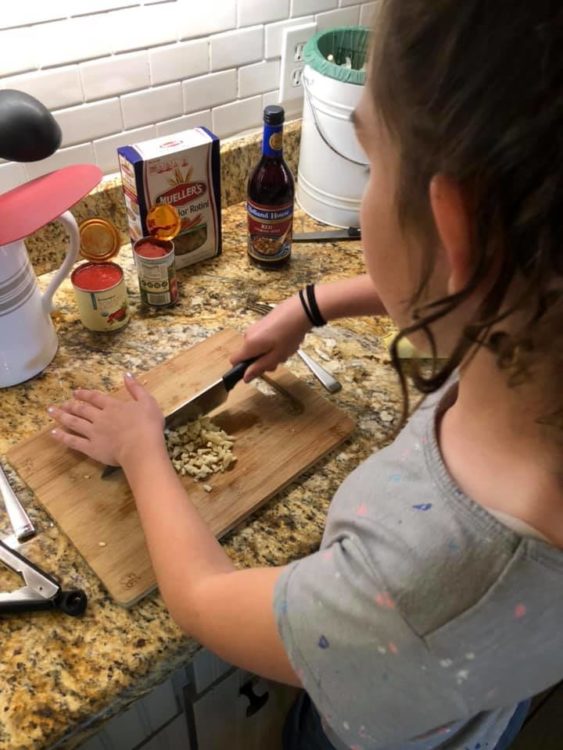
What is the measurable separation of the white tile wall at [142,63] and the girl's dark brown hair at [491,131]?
0.61 m

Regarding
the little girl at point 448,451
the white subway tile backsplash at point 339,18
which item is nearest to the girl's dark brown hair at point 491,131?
the little girl at point 448,451

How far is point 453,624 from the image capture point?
1.44 feet

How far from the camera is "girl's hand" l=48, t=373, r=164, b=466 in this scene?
70cm

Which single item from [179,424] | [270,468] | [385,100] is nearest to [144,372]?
[179,424]

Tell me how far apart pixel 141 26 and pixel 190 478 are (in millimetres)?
656

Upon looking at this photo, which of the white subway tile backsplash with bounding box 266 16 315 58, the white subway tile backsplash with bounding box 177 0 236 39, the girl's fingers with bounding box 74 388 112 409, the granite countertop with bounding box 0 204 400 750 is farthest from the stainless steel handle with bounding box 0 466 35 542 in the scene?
the white subway tile backsplash with bounding box 266 16 315 58

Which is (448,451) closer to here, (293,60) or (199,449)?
(199,449)

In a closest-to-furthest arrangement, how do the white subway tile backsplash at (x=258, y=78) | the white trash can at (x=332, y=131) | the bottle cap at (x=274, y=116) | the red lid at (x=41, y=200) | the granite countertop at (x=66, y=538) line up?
the granite countertop at (x=66, y=538), the red lid at (x=41, y=200), the bottle cap at (x=274, y=116), the white trash can at (x=332, y=131), the white subway tile backsplash at (x=258, y=78)

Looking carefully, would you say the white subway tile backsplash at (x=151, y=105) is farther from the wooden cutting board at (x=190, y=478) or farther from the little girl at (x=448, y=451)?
the little girl at (x=448, y=451)

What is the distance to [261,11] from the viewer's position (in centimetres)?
104

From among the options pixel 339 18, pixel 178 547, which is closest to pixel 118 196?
pixel 339 18

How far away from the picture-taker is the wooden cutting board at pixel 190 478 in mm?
646

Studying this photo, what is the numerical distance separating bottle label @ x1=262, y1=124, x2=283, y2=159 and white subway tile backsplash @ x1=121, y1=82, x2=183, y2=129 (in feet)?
0.69

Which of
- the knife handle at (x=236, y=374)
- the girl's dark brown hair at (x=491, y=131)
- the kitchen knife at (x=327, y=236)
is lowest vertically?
the kitchen knife at (x=327, y=236)
